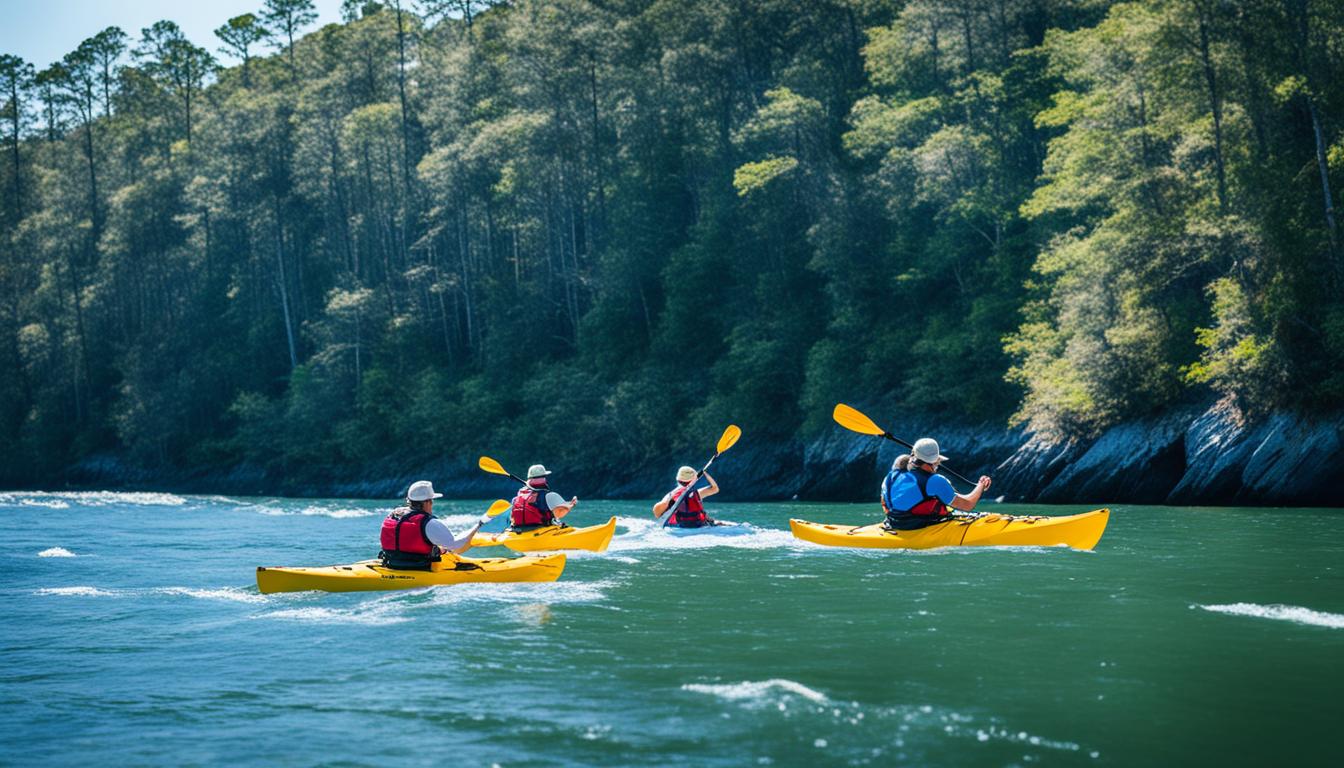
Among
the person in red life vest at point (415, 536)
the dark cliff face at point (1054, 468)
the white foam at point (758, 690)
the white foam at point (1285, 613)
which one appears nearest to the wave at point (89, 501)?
the dark cliff face at point (1054, 468)

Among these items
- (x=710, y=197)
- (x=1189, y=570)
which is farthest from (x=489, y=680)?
(x=710, y=197)

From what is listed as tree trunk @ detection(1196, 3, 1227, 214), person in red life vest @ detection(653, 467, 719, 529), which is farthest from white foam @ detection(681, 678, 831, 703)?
tree trunk @ detection(1196, 3, 1227, 214)

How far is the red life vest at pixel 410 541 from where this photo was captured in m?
10.8

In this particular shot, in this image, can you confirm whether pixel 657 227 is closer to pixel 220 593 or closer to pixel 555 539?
pixel 555 539

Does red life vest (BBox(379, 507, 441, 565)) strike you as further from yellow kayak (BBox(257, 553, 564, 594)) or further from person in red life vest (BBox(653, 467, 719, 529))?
person in red life vest (BBox(653, 467, 719, 529))

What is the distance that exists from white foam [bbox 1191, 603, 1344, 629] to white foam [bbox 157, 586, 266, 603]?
8317 mm

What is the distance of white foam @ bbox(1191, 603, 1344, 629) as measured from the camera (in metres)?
8.33

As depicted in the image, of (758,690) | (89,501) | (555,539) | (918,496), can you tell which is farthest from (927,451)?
(89,501)

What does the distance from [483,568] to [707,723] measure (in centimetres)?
541

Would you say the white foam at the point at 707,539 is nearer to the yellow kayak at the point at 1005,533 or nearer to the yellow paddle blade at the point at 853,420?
the yellow paddle blade at the point at 853,420

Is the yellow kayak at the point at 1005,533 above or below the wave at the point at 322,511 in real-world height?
below

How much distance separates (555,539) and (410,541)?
372cm

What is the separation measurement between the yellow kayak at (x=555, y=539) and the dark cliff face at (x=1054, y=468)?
11148 mm

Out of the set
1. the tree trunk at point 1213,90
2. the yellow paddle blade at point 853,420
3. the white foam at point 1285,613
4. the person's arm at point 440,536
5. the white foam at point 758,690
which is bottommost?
the white foam at point 1285,613
